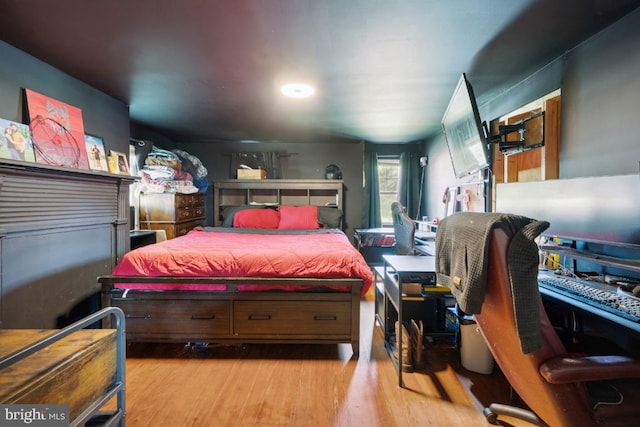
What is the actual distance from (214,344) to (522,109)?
3.30m

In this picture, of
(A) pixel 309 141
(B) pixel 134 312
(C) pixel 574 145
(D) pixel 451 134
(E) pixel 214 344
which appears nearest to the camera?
(C) pixel 574 145

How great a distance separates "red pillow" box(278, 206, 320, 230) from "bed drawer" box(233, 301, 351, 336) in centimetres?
211

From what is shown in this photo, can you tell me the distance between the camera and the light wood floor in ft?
5.34

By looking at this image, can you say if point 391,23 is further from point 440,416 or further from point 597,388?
point 440,416

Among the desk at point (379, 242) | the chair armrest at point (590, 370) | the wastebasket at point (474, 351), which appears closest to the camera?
the chair armrest at point (590, 370)

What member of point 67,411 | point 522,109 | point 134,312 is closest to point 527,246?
point 67,411

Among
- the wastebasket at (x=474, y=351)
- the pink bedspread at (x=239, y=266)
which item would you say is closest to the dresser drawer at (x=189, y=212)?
the pink bedspread at (x=239, y=266)

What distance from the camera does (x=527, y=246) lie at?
3.42 ft

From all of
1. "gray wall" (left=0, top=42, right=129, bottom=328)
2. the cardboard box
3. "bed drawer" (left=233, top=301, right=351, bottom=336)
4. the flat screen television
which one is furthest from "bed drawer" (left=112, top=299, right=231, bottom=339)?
the cardboard box

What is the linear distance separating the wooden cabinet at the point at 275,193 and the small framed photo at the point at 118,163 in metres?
1.76

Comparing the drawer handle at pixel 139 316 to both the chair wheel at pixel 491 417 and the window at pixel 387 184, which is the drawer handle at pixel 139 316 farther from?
the window at pixel 387 184

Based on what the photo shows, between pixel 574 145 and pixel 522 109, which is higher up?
pixel 522 109

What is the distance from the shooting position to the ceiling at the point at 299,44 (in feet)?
5.12

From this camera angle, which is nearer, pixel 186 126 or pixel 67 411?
pixel 67 411
